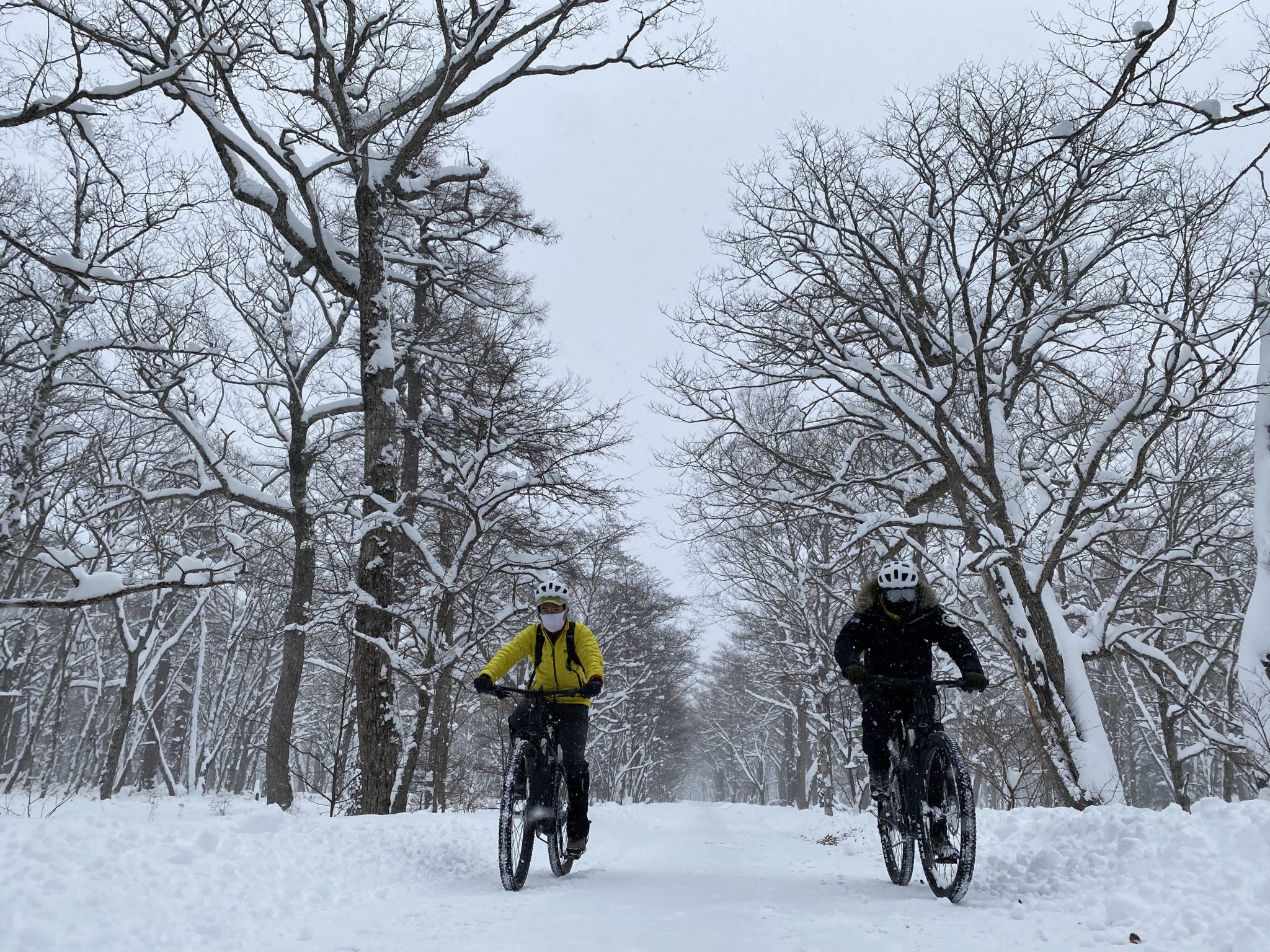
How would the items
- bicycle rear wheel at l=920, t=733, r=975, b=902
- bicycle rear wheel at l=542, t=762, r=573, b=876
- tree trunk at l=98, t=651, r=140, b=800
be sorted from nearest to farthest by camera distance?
bicycle rear wheel at l=920, t=733, r=975, b=902 → bicycle rear wheel at l=542, t=762, r=573, b=876 → tree trunk at l=98, t=651, r=140, b=800

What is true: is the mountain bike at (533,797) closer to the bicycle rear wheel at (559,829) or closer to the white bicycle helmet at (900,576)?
the bicycle rear wheel at (559,829)

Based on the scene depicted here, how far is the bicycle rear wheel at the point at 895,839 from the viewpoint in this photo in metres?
4.74

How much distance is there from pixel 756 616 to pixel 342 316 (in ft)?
36.8

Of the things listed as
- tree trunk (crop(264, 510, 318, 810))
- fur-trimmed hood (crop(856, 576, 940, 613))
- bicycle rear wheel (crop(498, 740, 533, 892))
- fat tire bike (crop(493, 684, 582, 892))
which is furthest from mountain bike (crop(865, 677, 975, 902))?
tree trunk (crop(264, 510, 318, 810))

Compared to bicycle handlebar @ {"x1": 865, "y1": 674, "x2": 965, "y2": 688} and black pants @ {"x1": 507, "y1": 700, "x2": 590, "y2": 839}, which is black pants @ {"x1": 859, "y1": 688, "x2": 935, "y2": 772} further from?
black pants @ {"x1": 507, "y1": 700, "x2": 590, "y2": 839}

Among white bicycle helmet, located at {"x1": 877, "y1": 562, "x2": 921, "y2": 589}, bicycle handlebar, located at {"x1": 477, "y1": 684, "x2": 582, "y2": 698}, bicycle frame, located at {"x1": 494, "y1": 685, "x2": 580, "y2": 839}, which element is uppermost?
white bicycle helmet, located at {"x1": 877, "y1": 562, "x2": 921, "y2": 589}

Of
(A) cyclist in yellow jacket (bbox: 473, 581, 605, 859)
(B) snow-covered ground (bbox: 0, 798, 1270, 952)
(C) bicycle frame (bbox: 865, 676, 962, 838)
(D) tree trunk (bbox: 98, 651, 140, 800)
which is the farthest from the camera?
(D) tree trunk (bbox: 98, 651, 140, 800)

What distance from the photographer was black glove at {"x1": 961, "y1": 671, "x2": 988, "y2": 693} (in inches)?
172

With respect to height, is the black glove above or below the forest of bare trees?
below

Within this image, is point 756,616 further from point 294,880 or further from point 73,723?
point 73,723

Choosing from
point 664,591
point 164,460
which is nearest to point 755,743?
point 664,591

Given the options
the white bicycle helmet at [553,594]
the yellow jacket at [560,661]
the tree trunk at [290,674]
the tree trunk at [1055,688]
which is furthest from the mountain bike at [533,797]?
the tree trunk at [290,674]

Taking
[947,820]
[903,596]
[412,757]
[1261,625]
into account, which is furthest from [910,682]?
[412,757]

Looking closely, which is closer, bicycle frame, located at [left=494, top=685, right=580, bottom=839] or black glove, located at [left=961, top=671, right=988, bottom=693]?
black glove, located at [left=961, top=671, right=988, bottom=693]
